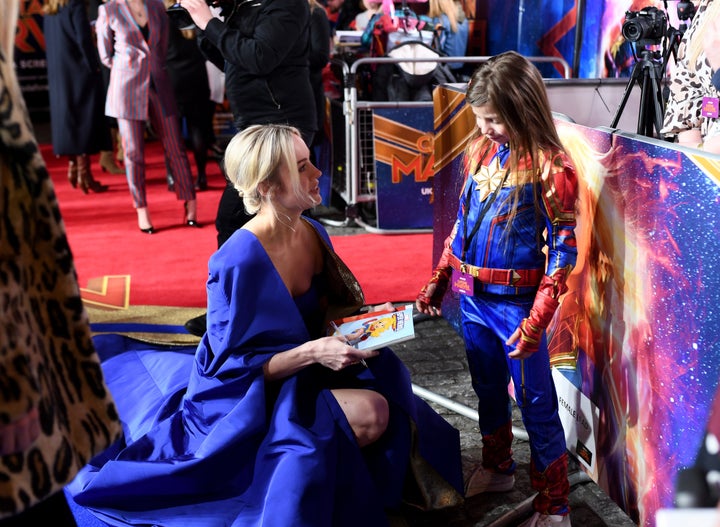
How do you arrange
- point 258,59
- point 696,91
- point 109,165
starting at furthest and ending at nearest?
1. point 109,165
2. point 258,59
3. point 696,91

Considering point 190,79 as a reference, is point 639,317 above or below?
below

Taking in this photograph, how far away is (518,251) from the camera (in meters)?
2.57

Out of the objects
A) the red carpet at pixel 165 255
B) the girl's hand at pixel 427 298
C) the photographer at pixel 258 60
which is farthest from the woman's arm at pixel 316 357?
the red carpet at pixel 165 255

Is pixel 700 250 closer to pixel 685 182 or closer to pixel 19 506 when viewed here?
pixel 685 182

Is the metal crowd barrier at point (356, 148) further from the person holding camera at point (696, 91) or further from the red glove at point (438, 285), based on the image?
the red glove at point (438, 285)

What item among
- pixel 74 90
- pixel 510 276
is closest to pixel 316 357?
pixel 510 276

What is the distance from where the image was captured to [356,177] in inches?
252

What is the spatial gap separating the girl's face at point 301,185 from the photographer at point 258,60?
1237 mm

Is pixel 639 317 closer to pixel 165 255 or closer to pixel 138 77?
pixel 165 255

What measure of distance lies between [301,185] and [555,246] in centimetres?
79

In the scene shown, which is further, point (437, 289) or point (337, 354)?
point (437, 289)

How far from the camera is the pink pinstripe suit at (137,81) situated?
19.1ft

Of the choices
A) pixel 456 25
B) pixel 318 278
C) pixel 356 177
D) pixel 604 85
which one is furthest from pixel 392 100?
pixel 318 278

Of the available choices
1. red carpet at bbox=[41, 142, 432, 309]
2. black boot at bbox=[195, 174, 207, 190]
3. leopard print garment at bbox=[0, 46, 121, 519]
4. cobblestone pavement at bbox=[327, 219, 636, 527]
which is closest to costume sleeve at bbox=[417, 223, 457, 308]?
cobblestone pavement at bbox=[327, 219, 636, 527]
